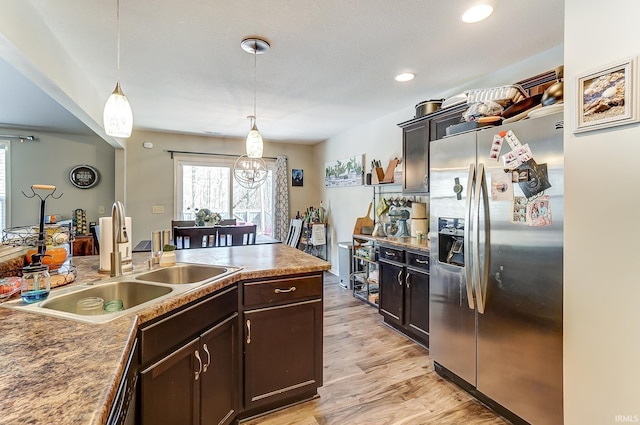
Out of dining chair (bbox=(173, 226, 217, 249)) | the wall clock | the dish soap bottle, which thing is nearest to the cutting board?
dining chair (bbox=(173, 226, 217, 249))

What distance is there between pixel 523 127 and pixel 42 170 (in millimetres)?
6472

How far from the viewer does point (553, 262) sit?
158 centimetres

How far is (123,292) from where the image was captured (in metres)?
1.53

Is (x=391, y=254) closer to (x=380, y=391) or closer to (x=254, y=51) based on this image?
(x=380, y=391)

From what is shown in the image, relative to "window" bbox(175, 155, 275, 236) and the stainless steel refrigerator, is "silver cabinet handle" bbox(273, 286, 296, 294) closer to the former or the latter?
the stainless steel refrigerator

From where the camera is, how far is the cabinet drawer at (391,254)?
2973 millimetres

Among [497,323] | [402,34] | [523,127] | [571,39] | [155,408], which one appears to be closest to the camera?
[155,408]

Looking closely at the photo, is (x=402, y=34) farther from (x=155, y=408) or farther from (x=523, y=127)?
(x=155, y=408)

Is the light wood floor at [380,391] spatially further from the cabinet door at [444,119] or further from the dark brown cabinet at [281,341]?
the cabinet door at [444,119]

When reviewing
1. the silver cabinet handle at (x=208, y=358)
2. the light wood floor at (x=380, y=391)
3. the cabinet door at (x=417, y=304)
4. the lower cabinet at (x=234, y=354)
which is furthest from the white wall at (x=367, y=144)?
the silver cabinet handle at (x=208, y=358)

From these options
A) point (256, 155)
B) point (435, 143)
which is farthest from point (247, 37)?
point (435, 143)

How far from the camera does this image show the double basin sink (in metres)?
1.16

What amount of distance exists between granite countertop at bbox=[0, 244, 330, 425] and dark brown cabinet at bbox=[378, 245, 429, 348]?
6.47 ft

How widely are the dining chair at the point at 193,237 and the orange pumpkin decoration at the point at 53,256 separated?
1.84 metres
